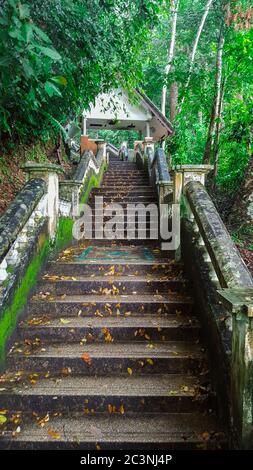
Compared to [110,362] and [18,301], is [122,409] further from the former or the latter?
[18,301]

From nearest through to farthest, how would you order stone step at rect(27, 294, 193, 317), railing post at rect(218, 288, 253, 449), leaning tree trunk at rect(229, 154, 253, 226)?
railing post at rect(218, 288, 253, 449), stone step at rect(27, 294, 193, 317), leaning tree trunk at rect(229, 154, 253, 226)

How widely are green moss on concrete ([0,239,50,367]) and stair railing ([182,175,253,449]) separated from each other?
1.90 metres

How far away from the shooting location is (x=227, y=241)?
10.8 feet

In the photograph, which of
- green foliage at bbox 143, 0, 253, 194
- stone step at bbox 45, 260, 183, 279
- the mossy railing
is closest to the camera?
the mossy railing

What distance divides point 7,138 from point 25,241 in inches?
141

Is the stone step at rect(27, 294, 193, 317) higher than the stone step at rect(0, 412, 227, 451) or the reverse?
higher

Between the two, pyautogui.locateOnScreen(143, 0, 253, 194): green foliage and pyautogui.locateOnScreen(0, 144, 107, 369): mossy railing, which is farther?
pyautogui.locateOnScreen(143, 0, 253, 194): green foliage

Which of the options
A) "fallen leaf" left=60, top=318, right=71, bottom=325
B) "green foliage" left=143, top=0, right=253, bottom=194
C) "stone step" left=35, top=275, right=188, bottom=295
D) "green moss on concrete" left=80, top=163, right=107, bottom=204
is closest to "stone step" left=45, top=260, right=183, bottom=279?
"stone step" left=35, top=275, right=188, bottom=295

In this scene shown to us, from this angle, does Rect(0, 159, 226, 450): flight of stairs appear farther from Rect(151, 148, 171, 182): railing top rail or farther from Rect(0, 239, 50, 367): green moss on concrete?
Rect(151, 148, 171, 182): railing top rail

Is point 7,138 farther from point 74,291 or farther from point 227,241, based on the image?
point 227,241

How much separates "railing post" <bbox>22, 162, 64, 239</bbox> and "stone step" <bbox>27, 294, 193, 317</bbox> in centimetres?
123

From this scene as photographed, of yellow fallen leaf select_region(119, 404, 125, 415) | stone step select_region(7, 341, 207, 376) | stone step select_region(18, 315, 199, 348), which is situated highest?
stone step select_region(18, 315, 199, 348)

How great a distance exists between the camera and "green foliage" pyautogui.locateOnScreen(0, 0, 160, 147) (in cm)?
250

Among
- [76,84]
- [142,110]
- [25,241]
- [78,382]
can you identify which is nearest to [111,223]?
[76,84]
